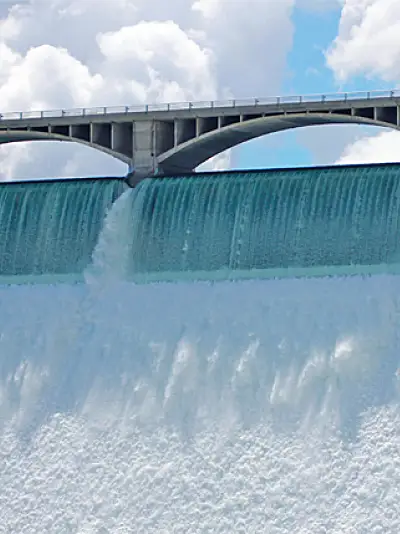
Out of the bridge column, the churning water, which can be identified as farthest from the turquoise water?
the bridge column

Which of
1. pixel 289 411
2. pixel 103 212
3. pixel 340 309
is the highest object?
pixel 103 212

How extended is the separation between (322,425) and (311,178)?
389 inches

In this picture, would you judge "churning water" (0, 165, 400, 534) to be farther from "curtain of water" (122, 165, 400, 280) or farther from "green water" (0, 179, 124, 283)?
"green water" (0, 179, 124, 283)

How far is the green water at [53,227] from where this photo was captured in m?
54.8

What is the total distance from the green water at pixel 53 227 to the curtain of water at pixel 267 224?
1504 millimetres

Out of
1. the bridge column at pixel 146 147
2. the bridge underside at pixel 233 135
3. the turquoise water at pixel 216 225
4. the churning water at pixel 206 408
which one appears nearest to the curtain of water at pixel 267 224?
the turquoise water at pixel 216 225

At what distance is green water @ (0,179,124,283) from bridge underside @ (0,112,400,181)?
9.79ft

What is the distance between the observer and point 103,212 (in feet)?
180

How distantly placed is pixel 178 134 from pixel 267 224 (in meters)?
7.45

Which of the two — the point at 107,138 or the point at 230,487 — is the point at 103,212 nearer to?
the point at 107,138

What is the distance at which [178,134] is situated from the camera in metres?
57.9

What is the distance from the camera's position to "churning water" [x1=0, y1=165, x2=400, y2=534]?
44.3 meters

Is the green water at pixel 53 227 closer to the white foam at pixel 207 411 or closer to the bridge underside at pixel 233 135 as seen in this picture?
the white foam at pixel 207 411

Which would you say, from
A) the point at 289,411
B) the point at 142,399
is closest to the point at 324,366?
the point at 289,411
